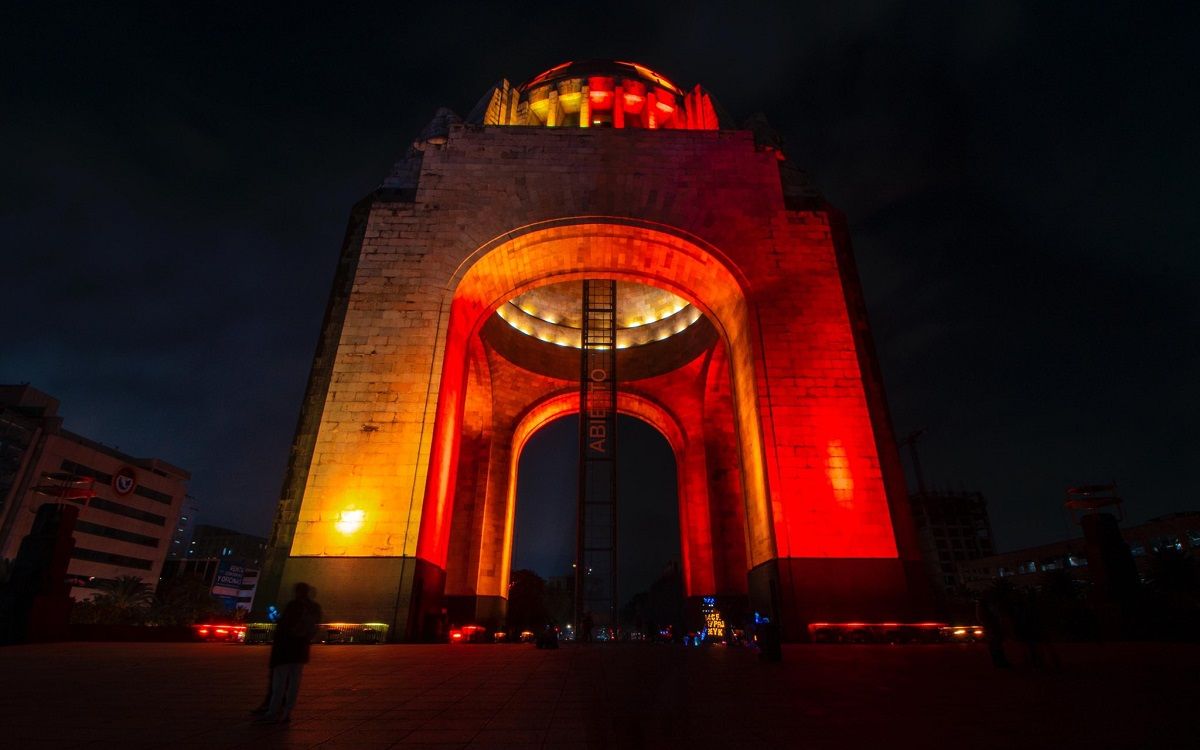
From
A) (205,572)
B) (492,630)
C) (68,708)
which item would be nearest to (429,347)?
(68,708)

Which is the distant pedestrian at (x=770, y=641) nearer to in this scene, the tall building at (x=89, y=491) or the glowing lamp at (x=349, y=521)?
the glowing lamp at (x=349, y=521)

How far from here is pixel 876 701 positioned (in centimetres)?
444

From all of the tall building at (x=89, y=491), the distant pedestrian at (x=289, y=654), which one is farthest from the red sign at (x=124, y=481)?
the distant pedestrian at (x=289, y=654)

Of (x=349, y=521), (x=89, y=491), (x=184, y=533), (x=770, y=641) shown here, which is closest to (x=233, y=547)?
(x=184, y=533)

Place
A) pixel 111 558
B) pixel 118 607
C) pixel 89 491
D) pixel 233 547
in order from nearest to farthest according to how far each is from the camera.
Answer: pixel 118 607 → pixel 89 491 → pixel 111 558 → pixel 233 547

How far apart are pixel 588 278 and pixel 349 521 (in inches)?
416

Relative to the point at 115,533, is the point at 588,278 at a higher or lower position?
higher

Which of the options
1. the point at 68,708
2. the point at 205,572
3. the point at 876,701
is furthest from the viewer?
the point at 205,572

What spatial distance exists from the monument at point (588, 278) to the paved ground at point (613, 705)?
5509mm

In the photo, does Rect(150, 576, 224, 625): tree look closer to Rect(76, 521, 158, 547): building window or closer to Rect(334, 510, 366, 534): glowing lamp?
Rect(76, 521, 158, 547): building window

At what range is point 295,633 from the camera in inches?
164

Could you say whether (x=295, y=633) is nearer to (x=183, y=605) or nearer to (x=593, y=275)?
(x=593, y=275)

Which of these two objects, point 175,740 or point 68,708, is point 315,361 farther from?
point 175,740

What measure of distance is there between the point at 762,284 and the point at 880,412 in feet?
16.1
